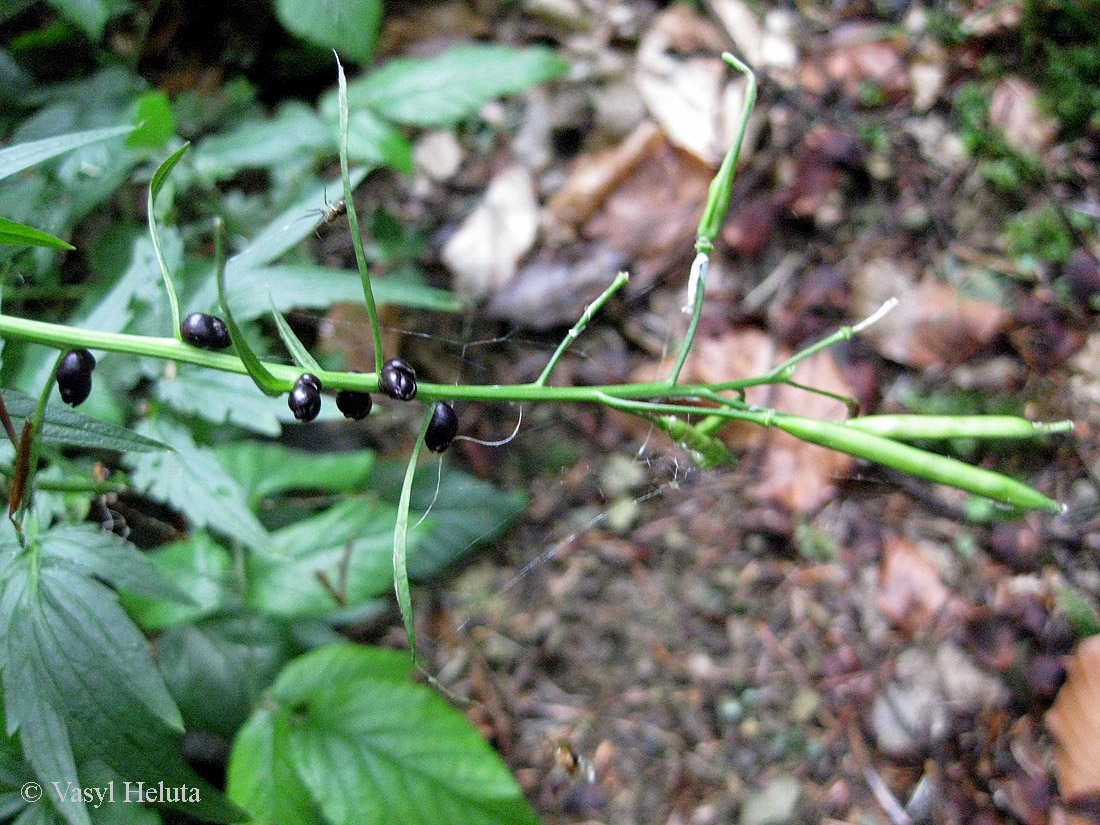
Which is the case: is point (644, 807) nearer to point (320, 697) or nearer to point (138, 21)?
point (320, 697)

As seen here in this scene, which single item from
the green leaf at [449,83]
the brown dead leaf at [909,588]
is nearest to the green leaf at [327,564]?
the green leaf at [449,83]

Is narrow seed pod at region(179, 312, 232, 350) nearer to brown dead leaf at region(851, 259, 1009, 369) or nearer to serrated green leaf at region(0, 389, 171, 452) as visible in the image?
serrated green leaf at region(0, 389, 171, 452)

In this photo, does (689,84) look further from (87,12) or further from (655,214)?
(87,12)

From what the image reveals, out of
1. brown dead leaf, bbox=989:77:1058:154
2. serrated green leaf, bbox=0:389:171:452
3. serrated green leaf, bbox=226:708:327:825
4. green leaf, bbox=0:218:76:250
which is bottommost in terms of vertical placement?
serrated green leaf, bbox=226:708:327:825

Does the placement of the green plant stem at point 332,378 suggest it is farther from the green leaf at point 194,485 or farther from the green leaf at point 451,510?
the green leaf at point 451,510

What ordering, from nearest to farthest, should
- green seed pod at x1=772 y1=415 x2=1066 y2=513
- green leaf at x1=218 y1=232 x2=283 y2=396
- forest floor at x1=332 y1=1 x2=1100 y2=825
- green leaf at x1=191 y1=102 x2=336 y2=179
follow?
green leaf at x1=218 y1=232 x2=283 y2=396, green seed pod at x1=772 y1=415 x2=1066 y2=513, forest floor at x1=332 y1=1 x2=1100 y2=825, green leaf at x1=191 y1=102 x2=336 y2=179

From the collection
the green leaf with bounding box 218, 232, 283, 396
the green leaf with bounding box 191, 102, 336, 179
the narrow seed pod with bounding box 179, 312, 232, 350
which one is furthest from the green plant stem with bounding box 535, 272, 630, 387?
the green leaf with bounding box 191, 102, 336, 179

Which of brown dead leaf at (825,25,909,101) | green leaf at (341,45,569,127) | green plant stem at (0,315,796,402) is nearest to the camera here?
green plant stem at (0,315,796,402)

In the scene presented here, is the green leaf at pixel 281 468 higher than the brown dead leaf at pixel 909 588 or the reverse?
higher
